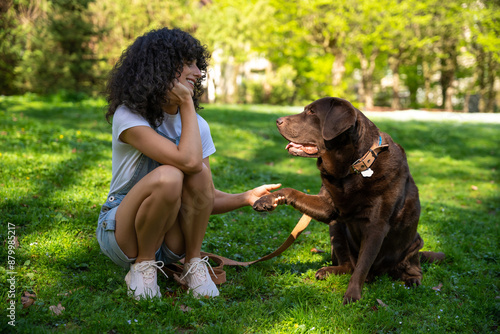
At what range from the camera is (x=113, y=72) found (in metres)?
3.19

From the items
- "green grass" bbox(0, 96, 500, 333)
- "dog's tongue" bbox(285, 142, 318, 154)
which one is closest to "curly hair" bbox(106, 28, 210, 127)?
"dog's tongue" bbox(285, 142, 318, 154)

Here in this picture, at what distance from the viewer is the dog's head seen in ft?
10.2

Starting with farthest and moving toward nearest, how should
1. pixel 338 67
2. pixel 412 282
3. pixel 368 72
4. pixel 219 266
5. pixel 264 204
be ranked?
pixel 368 72 < pixel 338 67 < pixel 412 282 < pixel 219 266 < pixel 264 204

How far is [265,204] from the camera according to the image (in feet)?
10.2

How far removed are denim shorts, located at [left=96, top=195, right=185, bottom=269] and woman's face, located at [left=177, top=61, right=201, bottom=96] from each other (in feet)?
3.15

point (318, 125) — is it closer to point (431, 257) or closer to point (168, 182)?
point (168, 182)

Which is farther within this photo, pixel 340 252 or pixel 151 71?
pixel 340 252

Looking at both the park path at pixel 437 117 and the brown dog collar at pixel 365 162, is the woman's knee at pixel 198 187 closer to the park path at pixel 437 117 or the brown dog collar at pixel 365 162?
the brown dog collar at pixel 365 162

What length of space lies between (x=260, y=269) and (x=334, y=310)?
2.72ft

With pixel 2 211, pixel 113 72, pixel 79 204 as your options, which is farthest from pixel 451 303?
pixel 2 211

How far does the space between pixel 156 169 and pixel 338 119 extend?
4.59ft

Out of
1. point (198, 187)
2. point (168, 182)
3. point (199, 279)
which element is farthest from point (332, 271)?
point (168, 182)

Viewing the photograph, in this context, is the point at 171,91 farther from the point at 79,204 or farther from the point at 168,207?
the point at 79,204

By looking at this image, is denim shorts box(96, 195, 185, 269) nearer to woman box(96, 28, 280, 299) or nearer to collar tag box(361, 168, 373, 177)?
woman box(96, 28, 280, 299)
